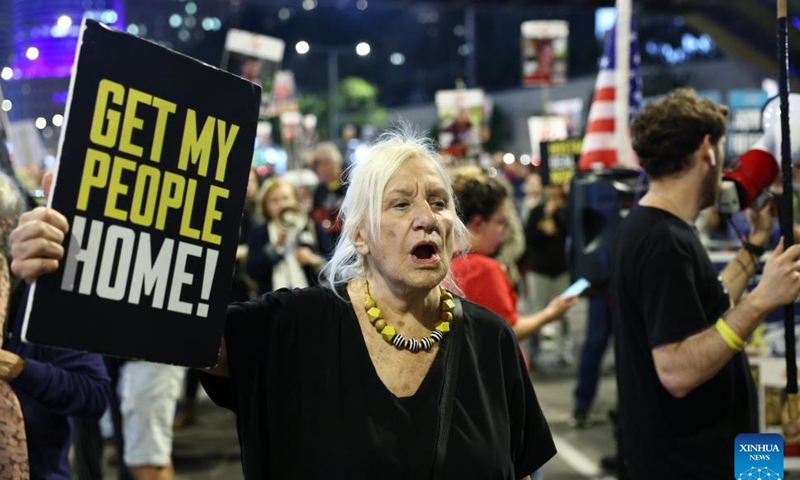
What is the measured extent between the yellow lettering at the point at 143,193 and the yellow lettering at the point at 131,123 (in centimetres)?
5

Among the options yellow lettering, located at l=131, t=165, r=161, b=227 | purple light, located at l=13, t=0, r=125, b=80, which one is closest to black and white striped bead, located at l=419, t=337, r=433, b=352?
yellow lettering, located at l=131, t=165, r=161, b=227

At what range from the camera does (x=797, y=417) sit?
3215 millimetres

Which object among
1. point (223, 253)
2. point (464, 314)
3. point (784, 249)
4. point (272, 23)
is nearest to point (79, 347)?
point (223, 253)

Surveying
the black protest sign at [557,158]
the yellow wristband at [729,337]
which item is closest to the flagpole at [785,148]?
the yellow wristband at [729,337]

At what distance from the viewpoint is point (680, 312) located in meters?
3.32

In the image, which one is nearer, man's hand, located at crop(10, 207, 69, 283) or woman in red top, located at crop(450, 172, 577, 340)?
man's hand, located at crop(10, 207, 69, 283)

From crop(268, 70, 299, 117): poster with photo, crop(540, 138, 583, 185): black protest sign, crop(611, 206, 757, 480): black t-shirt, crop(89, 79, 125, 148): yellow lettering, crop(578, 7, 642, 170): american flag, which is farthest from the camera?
crop(268, 70, 299, 117): poster with photo

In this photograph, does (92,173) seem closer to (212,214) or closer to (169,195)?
(169,195)

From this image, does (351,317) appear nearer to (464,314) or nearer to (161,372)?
(464,314)

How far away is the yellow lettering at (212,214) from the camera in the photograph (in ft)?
8.20

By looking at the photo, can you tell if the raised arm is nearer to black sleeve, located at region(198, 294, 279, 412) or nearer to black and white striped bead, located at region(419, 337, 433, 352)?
black and white striped bead, located at region(419, 337, 433, 352)

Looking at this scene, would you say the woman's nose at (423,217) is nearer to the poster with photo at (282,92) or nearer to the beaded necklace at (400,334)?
the beaded necklace at (400,334)

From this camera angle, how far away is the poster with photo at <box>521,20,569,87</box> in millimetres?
13836

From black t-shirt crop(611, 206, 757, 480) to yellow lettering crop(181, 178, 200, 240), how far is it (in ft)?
5.34
